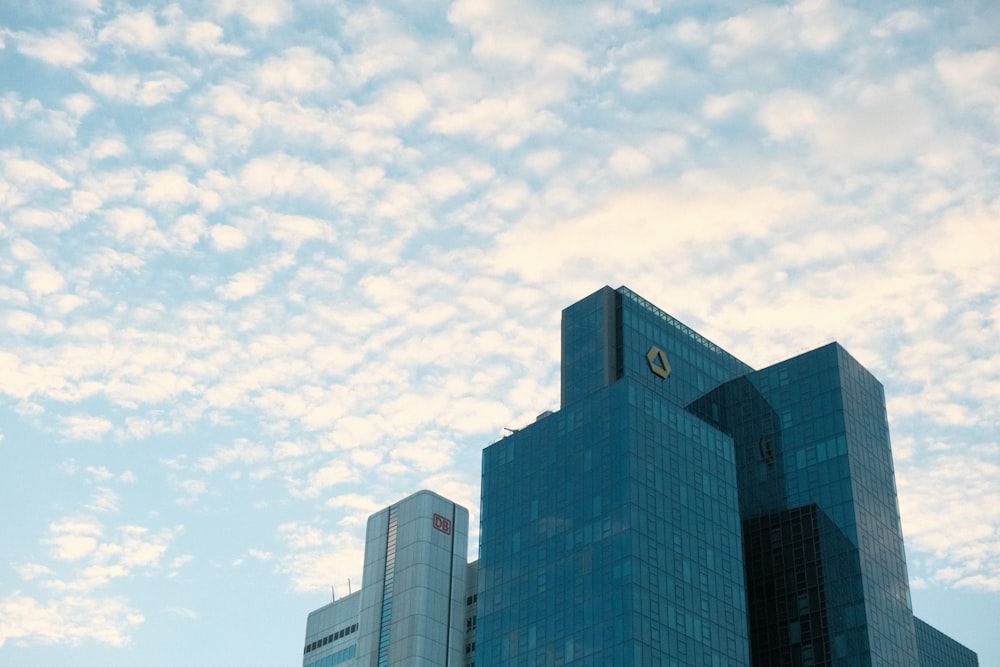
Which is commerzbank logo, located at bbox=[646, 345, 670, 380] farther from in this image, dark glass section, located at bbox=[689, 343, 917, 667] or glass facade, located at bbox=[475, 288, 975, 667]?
dark glass section, located at bbox=[689, 343, 917, 667]

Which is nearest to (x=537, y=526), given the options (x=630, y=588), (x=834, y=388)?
(x=630, y=588)

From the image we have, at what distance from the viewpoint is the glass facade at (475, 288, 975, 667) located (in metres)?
150

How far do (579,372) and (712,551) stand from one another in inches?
1107

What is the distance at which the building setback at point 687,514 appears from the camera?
Result: 5920 inches

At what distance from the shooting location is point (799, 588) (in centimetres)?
16725

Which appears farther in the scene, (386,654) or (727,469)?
(386,654)

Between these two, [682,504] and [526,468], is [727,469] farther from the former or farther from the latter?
[526,468]

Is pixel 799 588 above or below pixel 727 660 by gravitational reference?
above

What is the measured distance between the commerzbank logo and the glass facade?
0.75 ft

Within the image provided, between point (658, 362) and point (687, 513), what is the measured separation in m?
23.1

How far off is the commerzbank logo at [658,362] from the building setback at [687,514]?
234 millimetres

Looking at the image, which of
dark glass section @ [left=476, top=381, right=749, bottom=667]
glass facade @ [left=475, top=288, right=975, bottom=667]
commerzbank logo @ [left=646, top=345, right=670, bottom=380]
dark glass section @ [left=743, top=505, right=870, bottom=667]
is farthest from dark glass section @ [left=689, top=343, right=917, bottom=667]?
dark glass section @ [left=476, top=381, right=749, bottom=667]

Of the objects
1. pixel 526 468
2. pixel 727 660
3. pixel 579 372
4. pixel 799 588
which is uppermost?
pixel 579 372

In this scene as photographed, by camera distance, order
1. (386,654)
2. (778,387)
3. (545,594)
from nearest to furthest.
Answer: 1. (545,594)
2. (778,387)
3. (386,654)
